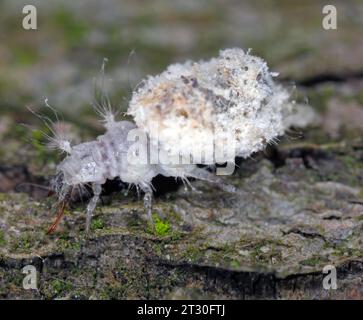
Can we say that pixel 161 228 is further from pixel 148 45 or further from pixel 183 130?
pixel 148 45

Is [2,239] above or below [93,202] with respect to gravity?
below

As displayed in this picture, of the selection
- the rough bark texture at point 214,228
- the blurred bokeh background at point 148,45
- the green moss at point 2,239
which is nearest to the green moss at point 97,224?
the rough bark texture at point 214,228

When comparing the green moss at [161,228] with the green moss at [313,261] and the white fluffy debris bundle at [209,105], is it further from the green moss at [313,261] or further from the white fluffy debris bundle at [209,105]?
the green moss at [313,261]

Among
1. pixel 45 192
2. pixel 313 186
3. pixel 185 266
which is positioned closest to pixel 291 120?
pixel 313 186

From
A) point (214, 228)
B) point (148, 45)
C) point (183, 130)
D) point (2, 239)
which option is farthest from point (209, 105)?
point (148, 45)

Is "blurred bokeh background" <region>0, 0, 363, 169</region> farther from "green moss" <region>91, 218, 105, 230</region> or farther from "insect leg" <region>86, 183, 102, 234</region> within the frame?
"green moss" <region>91, 218, 105, 230</region>
